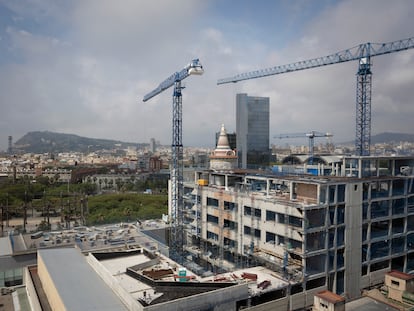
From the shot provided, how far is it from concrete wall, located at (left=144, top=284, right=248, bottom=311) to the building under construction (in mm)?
5035

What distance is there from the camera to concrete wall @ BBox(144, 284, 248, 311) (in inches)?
707

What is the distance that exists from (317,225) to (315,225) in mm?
148

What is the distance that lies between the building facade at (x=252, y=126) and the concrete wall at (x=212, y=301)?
3156 inches

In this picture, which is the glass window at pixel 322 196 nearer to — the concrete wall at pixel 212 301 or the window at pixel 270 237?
the window at pixel 270 237

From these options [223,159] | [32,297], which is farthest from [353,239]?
[32,297]

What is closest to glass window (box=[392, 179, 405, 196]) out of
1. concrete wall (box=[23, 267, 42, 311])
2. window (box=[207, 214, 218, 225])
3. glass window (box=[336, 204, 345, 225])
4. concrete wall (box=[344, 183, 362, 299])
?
concrete wall (box=[344, 183, 362, 299])

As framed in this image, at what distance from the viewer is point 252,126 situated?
101938mm

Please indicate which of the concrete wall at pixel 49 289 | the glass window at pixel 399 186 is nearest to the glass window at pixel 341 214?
the glass window at pixel 399 186

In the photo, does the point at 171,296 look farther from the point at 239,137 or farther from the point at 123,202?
the point at 239,137

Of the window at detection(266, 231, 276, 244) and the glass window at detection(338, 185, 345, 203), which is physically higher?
the glass window at detection(338, 185, 345, 203)

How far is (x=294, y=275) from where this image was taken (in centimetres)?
2420

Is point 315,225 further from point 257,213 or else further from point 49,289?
point 49,289

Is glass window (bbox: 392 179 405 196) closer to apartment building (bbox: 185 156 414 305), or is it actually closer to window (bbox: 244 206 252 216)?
apartment building (bbox: 185 156 414 305)

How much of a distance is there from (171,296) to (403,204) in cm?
2097
